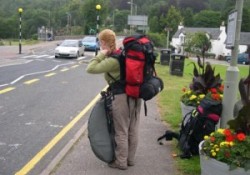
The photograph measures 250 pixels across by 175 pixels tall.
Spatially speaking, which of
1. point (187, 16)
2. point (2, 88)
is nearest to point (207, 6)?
point (187, 16)

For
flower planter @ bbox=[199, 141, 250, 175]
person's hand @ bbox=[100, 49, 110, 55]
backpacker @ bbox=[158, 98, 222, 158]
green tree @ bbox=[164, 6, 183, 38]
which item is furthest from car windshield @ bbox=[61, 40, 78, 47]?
green tree @ bbox=[164, 6, 183, 38]

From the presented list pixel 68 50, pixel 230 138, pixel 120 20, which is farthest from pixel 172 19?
pixel 230 138

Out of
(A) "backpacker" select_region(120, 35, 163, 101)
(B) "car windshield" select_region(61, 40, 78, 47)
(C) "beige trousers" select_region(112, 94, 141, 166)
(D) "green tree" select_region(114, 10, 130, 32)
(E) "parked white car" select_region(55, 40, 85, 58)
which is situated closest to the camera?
(A) "backpacker" select_region(120, 35, 163, 101)

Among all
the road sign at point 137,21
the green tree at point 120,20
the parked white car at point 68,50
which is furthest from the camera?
the green tree at point 120,20

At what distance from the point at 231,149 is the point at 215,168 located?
27 cm

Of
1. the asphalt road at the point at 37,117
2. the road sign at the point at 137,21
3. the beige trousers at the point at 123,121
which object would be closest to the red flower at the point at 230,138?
the beige trousers at the point at 123,121

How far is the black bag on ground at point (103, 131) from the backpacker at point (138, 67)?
382 mm

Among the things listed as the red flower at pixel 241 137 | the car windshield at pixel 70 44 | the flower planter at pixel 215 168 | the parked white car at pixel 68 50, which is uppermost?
the red flower at pixel 241 137

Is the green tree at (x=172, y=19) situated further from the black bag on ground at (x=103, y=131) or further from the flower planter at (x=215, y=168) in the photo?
the flower planter at (x=215, y=168)

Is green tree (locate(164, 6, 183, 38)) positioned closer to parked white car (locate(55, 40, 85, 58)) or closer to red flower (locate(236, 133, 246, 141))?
parked white car (locate(55, 40, 85, 58))

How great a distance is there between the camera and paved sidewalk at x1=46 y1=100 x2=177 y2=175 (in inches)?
218

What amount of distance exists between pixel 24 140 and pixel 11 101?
14.1 ft

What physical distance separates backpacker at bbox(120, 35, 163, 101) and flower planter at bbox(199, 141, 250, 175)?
1.10 m

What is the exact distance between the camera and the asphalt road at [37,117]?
20.5 feet
